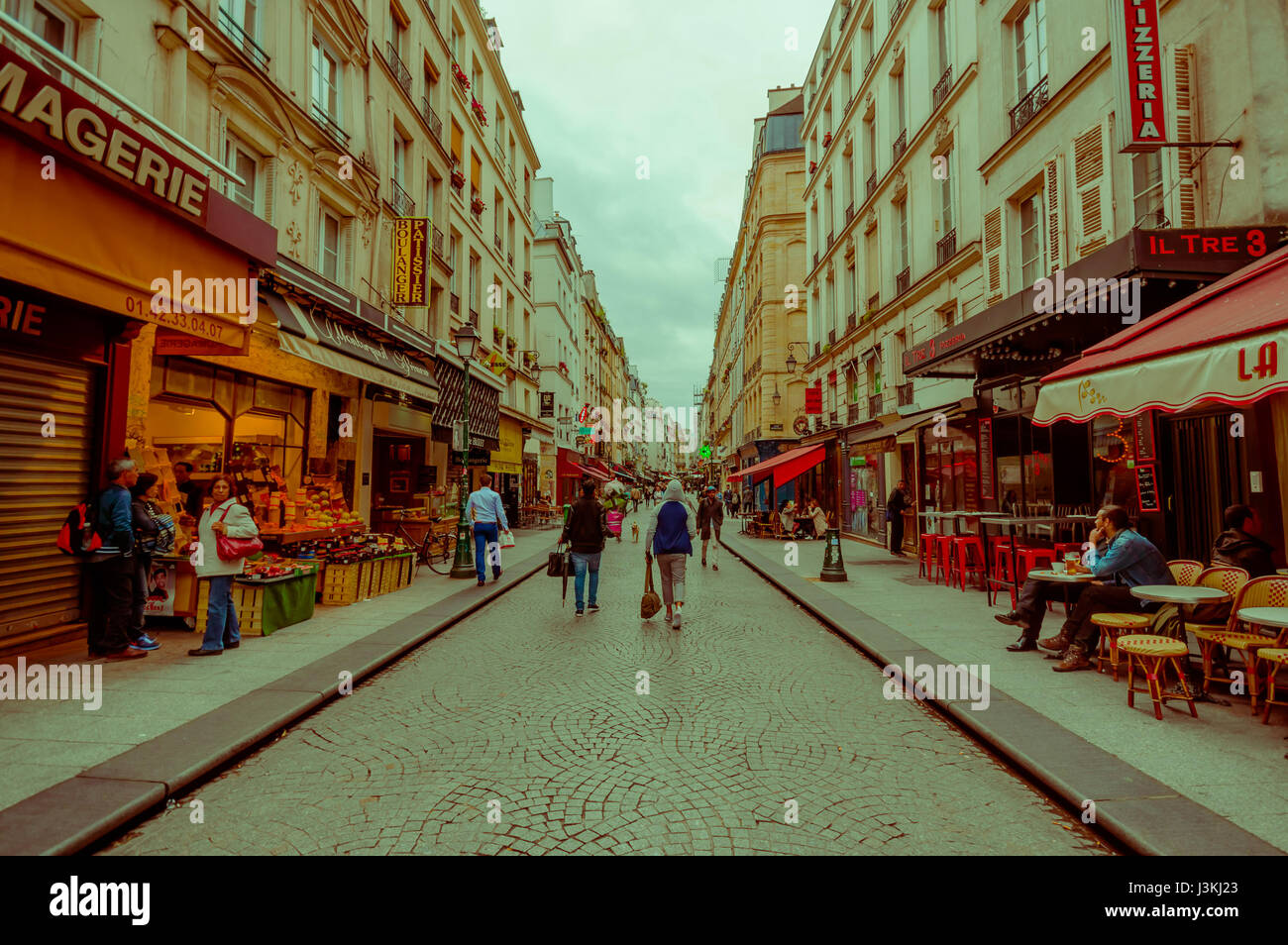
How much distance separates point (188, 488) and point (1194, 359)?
11.2 meters

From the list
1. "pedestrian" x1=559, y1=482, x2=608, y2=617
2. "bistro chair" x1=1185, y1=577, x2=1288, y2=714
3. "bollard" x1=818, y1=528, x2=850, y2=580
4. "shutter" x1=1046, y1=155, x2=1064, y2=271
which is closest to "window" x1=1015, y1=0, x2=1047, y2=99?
"shutter" x1=1046, y1=155, x2=1064, y2=271

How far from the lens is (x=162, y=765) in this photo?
371 cm

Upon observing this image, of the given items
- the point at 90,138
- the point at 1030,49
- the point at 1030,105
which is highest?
the point at 1030,49

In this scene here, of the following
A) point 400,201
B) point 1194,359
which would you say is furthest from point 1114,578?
point 400,201

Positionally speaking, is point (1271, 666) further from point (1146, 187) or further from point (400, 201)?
point (400, 201)

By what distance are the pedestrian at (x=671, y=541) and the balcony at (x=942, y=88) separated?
13015mm

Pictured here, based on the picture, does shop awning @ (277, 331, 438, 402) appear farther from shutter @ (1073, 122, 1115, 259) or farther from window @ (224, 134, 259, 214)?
shutter @ (1073, 122, 1115, 259)

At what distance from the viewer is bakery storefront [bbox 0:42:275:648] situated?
4945 mm

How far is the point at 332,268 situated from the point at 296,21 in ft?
13.7

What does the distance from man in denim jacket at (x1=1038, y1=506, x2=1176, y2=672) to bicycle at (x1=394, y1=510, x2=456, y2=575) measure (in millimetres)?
9859

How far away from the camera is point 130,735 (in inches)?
166
